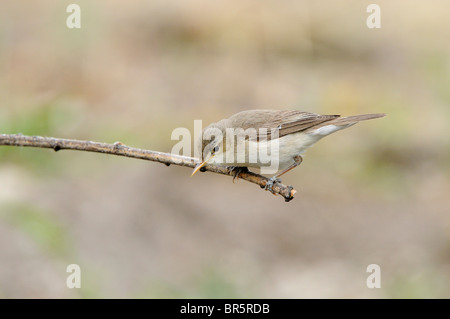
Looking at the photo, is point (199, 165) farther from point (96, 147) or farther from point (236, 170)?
point (96, 147)

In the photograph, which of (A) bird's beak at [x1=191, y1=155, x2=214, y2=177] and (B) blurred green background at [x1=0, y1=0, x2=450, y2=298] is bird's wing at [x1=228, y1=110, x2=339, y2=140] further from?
(B) blurred green background at [x1=0, y1=0, x2=450, y2=298]

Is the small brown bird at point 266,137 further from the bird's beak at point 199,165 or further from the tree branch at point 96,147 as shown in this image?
the tree branch at point 96,147

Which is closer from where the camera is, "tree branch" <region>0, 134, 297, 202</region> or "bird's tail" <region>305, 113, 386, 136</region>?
"tree branch" <region>0, 134, 297, 202</region>

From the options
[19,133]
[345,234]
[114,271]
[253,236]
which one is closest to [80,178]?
[114,271]

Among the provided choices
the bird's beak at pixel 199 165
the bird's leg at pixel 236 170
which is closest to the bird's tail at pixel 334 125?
the bird's leg at pixel 236 170

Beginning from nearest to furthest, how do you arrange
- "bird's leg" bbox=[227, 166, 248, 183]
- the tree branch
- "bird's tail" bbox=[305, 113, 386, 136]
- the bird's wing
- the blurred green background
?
the tree branch < "bird's leg" bbox=[227, 166, 248, 183] < "bird's tail" bbox=[305, 113, 386, 136] < the bird's wing < the blurred green background

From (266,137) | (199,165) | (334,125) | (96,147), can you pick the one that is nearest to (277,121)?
(266,137)

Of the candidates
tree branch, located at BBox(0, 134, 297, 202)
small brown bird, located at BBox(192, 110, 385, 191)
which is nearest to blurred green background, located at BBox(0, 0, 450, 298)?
small brown bird, located at BBox(192, 110, 385, 191)
